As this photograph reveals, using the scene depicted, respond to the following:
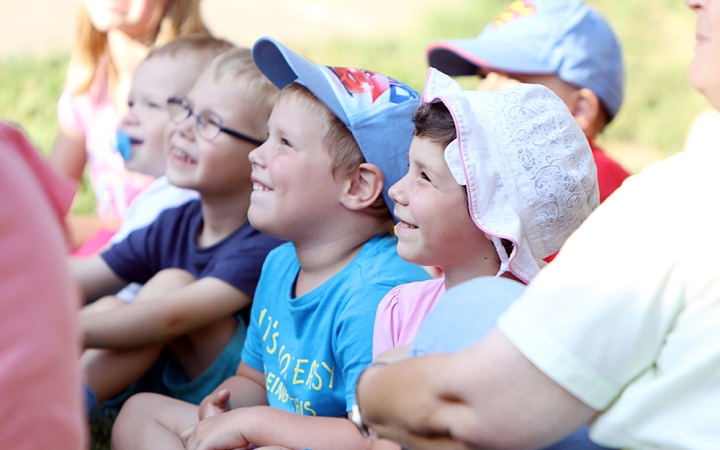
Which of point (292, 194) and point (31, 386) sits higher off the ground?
point (31, 386)

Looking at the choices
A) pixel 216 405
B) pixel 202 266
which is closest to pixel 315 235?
pixel 216 405

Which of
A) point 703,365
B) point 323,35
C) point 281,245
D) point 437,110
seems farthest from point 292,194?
point 323,35

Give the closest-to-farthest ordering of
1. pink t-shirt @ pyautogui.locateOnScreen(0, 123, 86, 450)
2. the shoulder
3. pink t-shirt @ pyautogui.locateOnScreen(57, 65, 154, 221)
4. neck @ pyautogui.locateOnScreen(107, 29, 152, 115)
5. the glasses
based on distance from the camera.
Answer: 1. pink t-shirt @ pyautogui.locateOnScreen(0, 123, 86, 450)
2. the shoulder
3. the glasses
4. pink t-shirt @ pyautogui.locateOnScreen(57, 65, 154, 221)
5. neck @ pyautogui.locateOnScreen(107, 29, 152, 115)

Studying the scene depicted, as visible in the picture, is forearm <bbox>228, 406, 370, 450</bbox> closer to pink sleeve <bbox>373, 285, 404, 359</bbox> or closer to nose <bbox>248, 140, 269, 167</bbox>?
pink sleeve <bbox>373, 285, 404, 359</bbox>

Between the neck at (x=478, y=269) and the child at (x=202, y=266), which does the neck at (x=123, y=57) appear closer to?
the child at (x=202, y=266)

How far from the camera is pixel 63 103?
3.61 metres

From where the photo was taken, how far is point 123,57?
351cm

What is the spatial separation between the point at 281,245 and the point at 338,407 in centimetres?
60

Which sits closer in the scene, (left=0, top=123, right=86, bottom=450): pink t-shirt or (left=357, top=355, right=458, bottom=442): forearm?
(left=0, top=123, right=86, bottom=450): pink t-shirt

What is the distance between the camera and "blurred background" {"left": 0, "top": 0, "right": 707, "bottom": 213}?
242 inches

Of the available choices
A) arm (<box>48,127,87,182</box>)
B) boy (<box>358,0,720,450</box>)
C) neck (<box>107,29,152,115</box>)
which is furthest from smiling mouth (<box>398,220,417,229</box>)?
arm (<box>48,127,87,182</box>)

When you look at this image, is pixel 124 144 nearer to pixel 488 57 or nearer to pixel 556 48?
pixel 488 57

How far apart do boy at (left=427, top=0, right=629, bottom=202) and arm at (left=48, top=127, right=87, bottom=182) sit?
172cm

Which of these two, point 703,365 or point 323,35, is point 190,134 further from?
point 323,35
